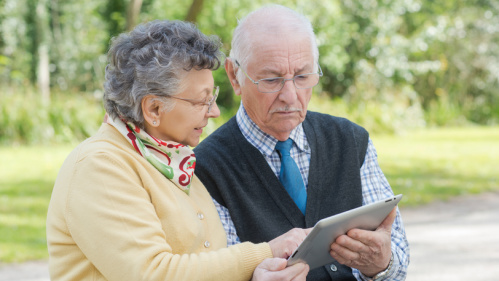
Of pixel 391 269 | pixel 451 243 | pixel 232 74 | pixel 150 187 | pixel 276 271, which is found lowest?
pixel 451 243

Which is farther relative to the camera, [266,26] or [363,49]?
[363,49]

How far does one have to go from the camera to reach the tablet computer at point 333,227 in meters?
1.96

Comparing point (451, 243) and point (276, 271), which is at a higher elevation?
point (276, 271)

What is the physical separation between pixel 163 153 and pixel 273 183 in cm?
53

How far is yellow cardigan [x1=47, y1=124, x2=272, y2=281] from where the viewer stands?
6.07 ft

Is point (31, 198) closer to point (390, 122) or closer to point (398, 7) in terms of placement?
point (390, 122)

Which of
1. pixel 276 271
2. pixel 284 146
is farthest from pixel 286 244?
pixel 284 146

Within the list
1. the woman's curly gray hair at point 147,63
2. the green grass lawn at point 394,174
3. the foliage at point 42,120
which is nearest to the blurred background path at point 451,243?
the green grass lawn at point 394,174

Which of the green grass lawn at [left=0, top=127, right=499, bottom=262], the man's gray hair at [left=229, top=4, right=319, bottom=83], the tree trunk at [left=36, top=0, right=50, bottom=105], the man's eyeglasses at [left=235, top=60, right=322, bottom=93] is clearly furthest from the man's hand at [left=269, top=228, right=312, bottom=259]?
the tree trunk at [left=36, top=0, right=50, bottom=105]

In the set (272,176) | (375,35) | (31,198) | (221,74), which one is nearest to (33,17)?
(221,74)

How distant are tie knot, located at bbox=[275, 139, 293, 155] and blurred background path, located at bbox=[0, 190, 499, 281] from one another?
9.64 feet

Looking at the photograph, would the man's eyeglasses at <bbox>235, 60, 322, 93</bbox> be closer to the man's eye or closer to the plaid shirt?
the man's eye

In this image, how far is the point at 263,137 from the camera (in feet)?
8.71

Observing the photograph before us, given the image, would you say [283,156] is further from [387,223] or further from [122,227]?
[122,227]
